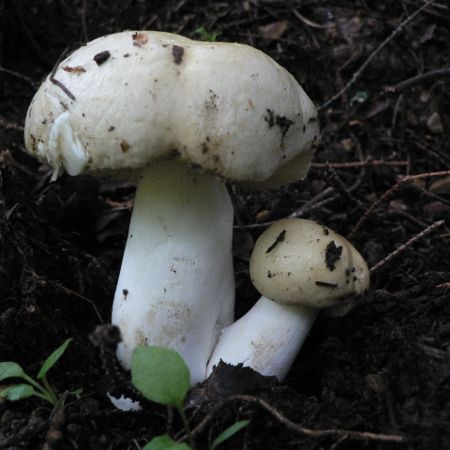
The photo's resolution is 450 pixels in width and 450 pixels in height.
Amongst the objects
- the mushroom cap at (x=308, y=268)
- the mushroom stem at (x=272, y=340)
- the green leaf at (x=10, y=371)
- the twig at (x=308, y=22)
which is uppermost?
the twig at (x=308, y=22)

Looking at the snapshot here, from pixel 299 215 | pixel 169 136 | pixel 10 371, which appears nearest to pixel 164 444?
pixel 10 371

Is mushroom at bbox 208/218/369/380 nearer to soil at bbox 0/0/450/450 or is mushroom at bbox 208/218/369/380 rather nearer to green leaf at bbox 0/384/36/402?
soil at bbox 0/0/450/450

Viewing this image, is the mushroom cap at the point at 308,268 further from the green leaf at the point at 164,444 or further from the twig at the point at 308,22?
the twig at the point at 308,22

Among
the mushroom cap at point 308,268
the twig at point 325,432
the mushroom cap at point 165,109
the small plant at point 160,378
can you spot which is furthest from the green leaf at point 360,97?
A: the small plant at point 160,378

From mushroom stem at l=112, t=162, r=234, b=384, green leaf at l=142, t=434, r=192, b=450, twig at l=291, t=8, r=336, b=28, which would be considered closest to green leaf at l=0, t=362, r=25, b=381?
mushroom stem at l=112, t=162, r=234, b=384

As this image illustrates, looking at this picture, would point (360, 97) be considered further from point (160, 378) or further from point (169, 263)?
point (160, 378)
